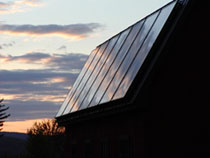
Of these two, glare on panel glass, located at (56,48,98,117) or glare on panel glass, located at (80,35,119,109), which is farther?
glare on panel glass, located at (56,48,98,117)

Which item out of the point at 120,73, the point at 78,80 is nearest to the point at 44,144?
the point at 78,80

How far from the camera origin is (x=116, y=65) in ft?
77.3

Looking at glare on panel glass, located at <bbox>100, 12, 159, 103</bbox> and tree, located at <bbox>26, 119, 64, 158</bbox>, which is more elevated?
tree, located at <bbox>26, 119, 64, 158</bbox>

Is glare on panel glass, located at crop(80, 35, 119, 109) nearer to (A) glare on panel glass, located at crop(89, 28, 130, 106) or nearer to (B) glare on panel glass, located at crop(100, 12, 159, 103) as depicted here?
(A) glare on panel glass, located at crop(89, 28, 130, 106)

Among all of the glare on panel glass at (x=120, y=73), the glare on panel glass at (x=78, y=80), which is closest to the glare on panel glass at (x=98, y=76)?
the glare on panel glass at (x=120, y=73)

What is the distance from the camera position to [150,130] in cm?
1828

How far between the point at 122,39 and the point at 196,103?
804 cm

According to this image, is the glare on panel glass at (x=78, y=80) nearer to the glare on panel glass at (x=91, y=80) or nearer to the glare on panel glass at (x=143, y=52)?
the glare on panel glass at (x=91, y=80)


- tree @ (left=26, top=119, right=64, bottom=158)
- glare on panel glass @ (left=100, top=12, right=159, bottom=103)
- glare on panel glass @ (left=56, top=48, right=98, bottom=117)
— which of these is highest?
tree @ (left=26, top=119, right=64, bottom=158)

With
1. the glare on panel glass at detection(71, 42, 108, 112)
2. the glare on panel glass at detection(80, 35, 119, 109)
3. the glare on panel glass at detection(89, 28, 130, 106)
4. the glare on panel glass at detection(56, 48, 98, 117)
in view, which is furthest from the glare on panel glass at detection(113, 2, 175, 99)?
the glare on panel glass at detection(56, 48, 98, 117)

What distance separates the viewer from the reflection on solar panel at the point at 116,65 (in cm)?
1998

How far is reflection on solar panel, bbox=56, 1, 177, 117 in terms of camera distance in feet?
65.6

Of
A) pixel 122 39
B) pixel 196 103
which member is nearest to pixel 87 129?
pixel 122 39

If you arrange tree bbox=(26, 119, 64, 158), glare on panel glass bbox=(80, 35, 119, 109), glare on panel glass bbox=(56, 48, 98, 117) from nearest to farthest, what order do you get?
glare on panel glass bbox=(80, 35, 119, 109) < glare on panel glass bbox=(56, 48, 98, 117) < tree bbox=(26, 119, 64, 158)
